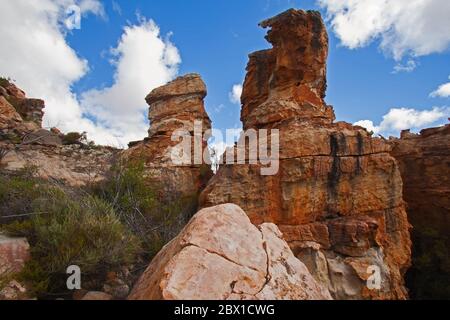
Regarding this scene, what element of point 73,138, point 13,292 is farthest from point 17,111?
point 13,292

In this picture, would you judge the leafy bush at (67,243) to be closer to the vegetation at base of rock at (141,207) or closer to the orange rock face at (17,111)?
the vegetation at base of rock at (141,207)

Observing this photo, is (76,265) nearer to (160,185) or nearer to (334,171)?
(160,185)

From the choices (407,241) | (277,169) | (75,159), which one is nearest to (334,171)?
(277,169)

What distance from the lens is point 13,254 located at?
3.20 meters

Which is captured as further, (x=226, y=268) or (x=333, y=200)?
(x=333, y=200)

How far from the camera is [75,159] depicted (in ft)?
33.7

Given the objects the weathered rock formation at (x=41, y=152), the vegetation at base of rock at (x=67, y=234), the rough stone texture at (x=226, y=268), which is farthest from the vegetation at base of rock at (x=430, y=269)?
the weathered rock formation at (x=41, y=152)

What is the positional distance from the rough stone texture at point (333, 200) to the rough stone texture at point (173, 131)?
1.91 m

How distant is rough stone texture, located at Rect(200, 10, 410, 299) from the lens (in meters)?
6.54

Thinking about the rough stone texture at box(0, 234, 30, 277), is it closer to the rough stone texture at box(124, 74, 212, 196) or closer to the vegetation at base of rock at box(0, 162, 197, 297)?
the vegetation at base of rock at box(0, 162, 197, 297)

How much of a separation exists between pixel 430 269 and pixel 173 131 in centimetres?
988

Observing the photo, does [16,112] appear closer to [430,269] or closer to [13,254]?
[13,254]

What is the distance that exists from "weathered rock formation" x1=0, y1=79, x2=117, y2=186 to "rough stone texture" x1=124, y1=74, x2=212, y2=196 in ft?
4.24

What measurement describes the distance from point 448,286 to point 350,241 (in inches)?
231
